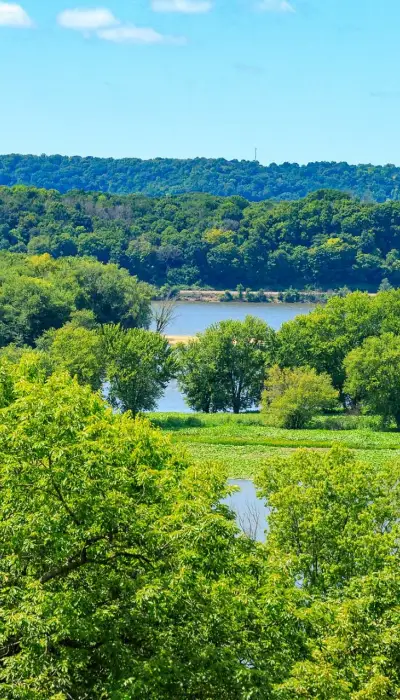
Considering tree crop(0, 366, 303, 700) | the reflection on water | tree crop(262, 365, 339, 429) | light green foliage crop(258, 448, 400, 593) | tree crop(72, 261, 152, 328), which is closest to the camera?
tree crop(0, 366, 303, 700)

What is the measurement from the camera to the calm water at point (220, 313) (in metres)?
106

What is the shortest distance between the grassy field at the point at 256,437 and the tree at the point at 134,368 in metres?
1.58

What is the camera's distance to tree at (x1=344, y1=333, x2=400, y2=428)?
6225 cm

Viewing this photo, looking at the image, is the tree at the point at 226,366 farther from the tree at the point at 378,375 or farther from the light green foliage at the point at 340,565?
the light green foliage at the point at 340,565

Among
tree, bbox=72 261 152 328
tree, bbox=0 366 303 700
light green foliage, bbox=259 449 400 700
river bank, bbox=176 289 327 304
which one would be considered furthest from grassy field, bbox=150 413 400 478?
river bank, bbox=176 289 327 304

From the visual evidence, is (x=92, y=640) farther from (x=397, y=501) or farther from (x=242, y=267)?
(x=242, y=267)

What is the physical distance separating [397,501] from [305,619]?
700cm

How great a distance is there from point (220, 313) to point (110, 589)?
104 m

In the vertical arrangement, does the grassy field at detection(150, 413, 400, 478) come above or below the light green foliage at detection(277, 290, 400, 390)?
below

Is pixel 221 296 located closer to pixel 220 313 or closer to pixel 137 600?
pixel 220 313

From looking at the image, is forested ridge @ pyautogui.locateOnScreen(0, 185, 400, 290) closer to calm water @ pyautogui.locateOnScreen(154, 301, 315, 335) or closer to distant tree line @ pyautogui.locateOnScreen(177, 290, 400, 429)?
calm water @ pyautogui.locateOnScreen(154, 301, 315, 335)

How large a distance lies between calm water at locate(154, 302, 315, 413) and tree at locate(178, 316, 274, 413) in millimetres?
19248

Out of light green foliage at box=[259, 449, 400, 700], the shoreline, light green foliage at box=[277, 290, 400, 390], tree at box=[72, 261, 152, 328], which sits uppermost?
the shoreline

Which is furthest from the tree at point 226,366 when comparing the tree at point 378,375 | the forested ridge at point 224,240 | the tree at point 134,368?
the forested ridge at point 224,240
